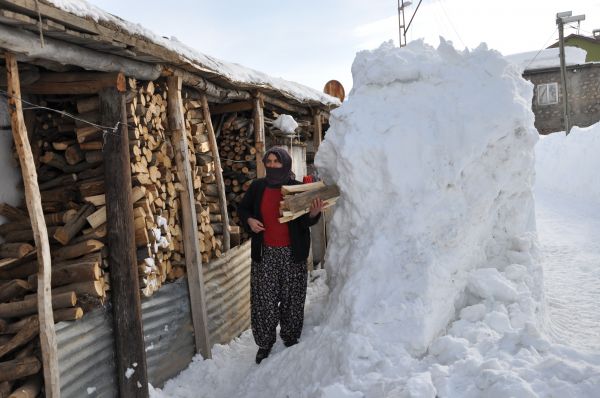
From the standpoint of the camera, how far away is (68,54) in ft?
11.7

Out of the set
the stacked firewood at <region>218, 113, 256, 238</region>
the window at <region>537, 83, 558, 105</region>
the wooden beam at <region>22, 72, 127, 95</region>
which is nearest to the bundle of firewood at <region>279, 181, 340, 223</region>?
the wooden beam at <region>22, 72, 127, 95</region>

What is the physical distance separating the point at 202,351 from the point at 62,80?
3151mm

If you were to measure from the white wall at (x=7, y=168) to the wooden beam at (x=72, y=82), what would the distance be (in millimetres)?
322

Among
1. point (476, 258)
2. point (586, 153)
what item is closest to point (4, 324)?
point (476, 258)

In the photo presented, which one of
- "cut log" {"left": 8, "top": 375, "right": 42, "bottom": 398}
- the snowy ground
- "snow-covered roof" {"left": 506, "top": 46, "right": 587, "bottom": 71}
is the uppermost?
"snow-covered roof" {"left": 506, "top": 46, "right": 587, "bottom": 71}

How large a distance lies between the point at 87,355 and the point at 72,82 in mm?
2315

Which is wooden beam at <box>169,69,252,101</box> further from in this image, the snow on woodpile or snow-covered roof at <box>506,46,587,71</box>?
snow-covered roof at <box>506,46,587,71</box>

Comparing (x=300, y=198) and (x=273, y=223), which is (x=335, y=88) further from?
(x=300, y=198)

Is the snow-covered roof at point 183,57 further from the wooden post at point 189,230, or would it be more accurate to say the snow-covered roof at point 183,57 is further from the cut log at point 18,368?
the cut log at point 18,368

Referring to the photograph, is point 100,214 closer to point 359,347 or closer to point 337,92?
point 359,347

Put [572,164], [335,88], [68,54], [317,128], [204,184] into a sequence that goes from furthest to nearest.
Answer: [572,164] < [335,88] < [317,128] < [204,184] < [68,54]

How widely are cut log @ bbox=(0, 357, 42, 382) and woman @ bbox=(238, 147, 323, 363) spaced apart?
6.18 ft

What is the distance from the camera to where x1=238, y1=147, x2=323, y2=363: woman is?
444 cm

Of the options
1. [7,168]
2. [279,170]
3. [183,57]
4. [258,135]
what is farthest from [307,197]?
[258,135]
